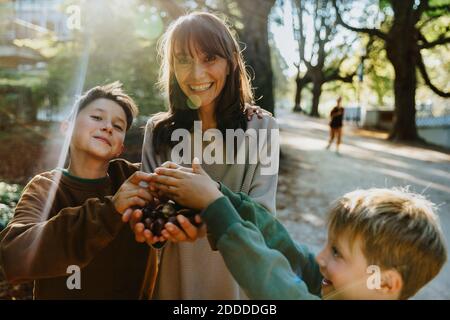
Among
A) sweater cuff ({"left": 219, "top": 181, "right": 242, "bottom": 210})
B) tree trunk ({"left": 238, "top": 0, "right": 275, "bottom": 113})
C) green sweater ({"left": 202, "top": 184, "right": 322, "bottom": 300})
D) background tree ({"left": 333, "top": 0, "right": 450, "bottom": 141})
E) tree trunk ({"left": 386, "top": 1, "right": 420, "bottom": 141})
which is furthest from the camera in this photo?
tree trunk ({"left": 386, "top": 1, "right": 420, "bottom": 141})

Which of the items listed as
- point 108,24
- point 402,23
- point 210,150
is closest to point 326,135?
point 402,23

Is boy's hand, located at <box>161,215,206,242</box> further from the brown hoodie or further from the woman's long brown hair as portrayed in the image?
the woman's long brown hair

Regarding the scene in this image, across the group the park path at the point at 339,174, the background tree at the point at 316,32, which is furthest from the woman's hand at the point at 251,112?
the park path at the point at 339,174

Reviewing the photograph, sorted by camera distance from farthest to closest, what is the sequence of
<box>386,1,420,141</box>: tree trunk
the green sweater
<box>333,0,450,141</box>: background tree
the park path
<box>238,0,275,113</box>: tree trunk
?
<box>386,1,420,141</box>: tree trunk
<box>238,0,275,113</box>: tree trunk
<box>333,0,450,141</box>: background tree
the park path
the green sweater

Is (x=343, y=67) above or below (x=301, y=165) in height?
above

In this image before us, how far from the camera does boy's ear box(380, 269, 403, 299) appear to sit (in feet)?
2.23

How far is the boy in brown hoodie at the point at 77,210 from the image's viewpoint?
74cm

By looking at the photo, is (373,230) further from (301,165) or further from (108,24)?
(301,165)

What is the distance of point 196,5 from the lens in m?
3.01

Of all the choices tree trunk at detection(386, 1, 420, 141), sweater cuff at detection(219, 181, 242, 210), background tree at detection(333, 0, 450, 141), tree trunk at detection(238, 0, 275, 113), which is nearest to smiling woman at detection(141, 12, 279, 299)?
sweater cuff at detection(219, 181, 242, 210)

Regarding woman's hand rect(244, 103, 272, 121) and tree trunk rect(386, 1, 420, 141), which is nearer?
woman's hand rect(244, 103, 272, 121)

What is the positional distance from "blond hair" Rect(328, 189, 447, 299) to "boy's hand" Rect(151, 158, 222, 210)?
0.75 ft

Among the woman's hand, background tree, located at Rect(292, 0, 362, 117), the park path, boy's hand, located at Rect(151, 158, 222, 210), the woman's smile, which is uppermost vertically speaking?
background tree, located at Rect(292, 0, 362, 117)
